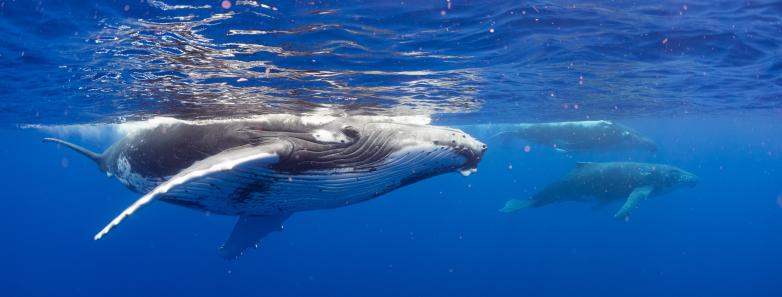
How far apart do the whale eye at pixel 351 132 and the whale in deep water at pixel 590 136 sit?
22.1m

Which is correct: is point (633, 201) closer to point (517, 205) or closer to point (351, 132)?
point (517, 205)

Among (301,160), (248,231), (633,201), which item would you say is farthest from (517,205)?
(301,160)

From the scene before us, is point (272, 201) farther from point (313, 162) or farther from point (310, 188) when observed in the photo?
point (313, 162)

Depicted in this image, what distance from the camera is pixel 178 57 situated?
9.56 metres

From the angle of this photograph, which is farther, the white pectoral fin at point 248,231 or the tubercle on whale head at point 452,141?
the white pectoral fin at point 248,231

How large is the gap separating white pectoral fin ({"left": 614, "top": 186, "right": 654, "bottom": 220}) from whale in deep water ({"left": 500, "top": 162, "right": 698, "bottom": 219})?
74 millimetres

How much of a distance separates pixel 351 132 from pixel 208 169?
6.03 ft

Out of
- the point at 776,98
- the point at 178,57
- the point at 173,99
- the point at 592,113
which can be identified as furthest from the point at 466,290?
the point at 178,57

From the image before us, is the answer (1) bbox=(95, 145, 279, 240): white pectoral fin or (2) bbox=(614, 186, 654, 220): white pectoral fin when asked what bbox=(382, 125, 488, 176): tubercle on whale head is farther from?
(2) bbox=(614, 186, 654, 220): white pectoral fin

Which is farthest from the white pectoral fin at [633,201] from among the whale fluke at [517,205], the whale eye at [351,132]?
the whale eye at [351,132]

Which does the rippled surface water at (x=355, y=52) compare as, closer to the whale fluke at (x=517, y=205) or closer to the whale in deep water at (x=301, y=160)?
the whale in deep water at (x=301, y=160)

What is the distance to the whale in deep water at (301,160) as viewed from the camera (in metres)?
5.04

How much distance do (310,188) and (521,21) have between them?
5.59m

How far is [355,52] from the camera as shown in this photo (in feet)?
32.7
